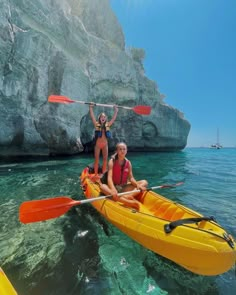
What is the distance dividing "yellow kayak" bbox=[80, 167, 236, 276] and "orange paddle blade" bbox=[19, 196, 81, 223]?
1.08 metres

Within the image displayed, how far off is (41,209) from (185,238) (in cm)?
270

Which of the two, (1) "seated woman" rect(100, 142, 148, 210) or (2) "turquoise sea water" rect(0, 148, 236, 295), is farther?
(1) "seated woman" rect(100, 142, 148, 210)

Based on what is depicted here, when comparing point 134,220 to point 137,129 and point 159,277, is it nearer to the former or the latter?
point 159,277

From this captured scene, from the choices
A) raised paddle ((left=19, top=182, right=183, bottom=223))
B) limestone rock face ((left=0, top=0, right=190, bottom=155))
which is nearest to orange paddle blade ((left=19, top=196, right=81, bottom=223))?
raised paddle ((left=19, top=182, right=183, bottom=223))

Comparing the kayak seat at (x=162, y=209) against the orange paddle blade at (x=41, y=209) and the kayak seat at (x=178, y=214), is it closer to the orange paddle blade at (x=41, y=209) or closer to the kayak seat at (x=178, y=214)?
the kayak seat at (x=178, y=214)

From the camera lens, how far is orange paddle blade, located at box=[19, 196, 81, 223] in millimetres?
4043

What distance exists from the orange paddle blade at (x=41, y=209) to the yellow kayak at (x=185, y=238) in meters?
1.08

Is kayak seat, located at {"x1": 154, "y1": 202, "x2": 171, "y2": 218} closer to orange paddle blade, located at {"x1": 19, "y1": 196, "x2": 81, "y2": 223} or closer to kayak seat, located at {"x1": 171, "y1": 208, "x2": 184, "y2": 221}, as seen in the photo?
kayak seat, located at {"x1": 171, "y1": 208, "x2": 184, "y2": 221}

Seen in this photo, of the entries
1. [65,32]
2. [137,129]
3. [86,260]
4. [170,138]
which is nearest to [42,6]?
[65,32]

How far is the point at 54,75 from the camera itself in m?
18.6

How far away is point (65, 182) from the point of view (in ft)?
32.0

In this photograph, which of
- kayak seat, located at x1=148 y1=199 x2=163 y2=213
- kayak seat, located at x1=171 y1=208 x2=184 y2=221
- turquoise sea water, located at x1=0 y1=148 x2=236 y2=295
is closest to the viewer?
turquoise sea water, located at x1=0 y1=148 x2=236 y2=295

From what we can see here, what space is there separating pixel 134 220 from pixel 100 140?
14.1ft

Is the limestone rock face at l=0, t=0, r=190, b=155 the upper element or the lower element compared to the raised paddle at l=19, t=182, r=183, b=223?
upper
